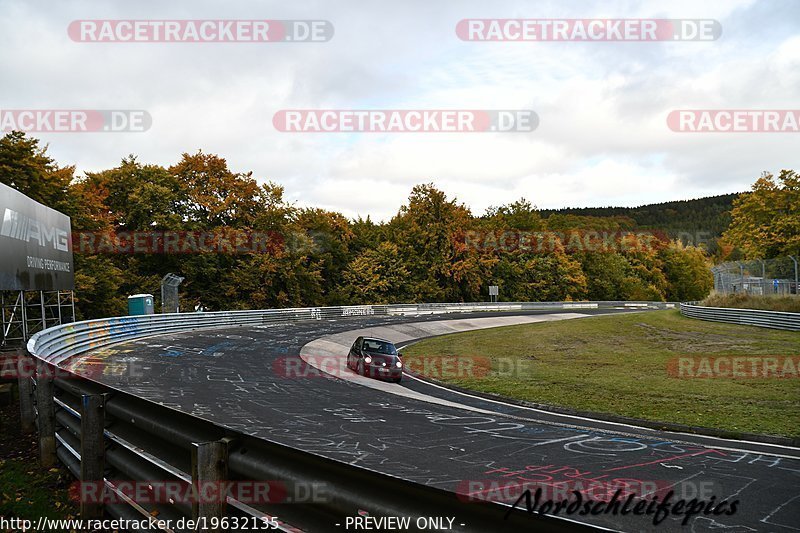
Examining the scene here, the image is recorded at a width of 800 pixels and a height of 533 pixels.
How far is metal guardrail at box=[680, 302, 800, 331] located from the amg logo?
1467 inches

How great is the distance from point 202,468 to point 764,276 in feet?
136

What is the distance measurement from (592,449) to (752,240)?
60427 mm

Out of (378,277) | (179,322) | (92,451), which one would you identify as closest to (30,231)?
(179,322)

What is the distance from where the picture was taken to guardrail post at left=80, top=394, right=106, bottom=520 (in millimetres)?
4816

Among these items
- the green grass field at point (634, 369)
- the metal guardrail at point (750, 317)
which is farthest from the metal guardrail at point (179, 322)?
the metal guardrail at point (750, 317)

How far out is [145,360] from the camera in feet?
70.8

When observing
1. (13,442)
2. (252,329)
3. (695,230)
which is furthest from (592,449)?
(695,230)

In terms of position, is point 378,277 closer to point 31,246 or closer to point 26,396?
point 31,246

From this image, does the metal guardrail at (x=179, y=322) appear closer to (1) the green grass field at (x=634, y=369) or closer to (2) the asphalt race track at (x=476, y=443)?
(2) the asphalt race track at (x=476, y=443)

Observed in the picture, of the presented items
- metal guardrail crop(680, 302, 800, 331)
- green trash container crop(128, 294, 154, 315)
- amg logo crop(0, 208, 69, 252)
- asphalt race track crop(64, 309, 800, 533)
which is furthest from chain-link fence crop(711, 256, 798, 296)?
amg logo crop(0, 208, 69, 252)

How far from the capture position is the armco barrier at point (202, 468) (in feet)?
7.47

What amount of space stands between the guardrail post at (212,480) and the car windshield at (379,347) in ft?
62.9

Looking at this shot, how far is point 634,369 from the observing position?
75.9 feet

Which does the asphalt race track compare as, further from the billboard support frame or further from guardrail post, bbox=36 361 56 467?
guardrail post, bbox=36 361 56 467
